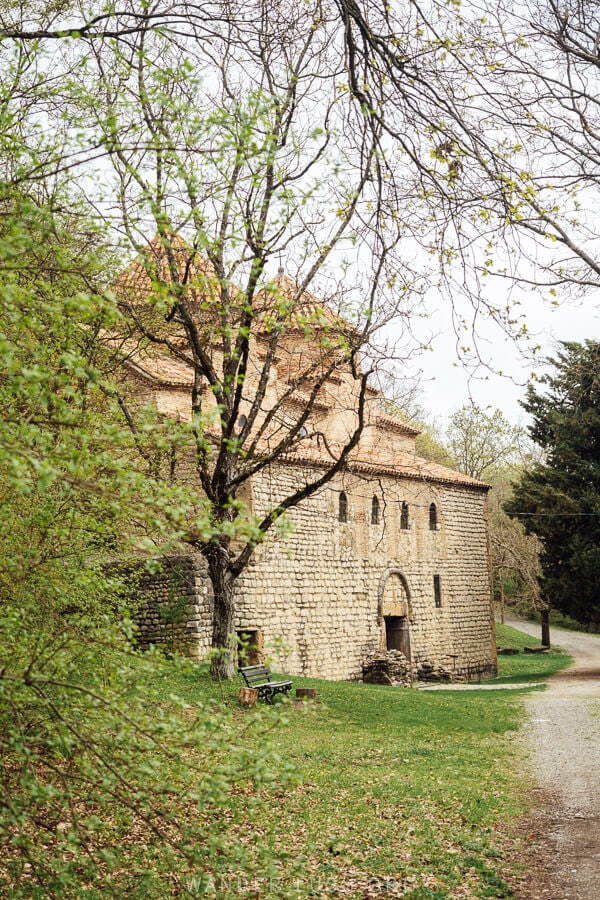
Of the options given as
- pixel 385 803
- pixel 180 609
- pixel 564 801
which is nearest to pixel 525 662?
pixel 180 609

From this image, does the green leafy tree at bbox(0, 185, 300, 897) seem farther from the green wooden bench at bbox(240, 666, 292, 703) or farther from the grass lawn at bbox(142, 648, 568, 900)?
the green wooden bench at bbox(240, 666, 292, 703)

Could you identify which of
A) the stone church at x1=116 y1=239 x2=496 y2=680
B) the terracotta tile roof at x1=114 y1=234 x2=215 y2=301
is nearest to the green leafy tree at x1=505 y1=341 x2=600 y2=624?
the stone church at x1=116 y1=239 x2=496 y2=680

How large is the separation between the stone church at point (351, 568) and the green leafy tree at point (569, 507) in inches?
87.0

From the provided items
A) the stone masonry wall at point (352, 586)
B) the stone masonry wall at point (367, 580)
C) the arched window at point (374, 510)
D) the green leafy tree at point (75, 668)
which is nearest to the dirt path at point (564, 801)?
the green leafy tree at point (75, 668)

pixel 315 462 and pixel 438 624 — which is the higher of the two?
pixel 315 462

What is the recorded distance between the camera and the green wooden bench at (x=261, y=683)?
13555mm

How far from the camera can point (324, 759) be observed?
10.5m

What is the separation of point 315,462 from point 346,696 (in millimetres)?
6514

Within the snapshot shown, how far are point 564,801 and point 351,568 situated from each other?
13986mm

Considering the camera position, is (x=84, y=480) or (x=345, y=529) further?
(x=345, y=529)

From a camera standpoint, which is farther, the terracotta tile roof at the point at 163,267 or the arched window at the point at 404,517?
the arched window at the point at 404,517

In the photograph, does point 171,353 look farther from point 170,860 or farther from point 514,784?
point 170,860

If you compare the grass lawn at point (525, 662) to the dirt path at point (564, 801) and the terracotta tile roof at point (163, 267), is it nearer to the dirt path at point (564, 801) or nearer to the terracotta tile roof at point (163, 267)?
the dirt path at point (564, 801)

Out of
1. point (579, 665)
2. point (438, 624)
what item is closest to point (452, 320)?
point (438, 624)
